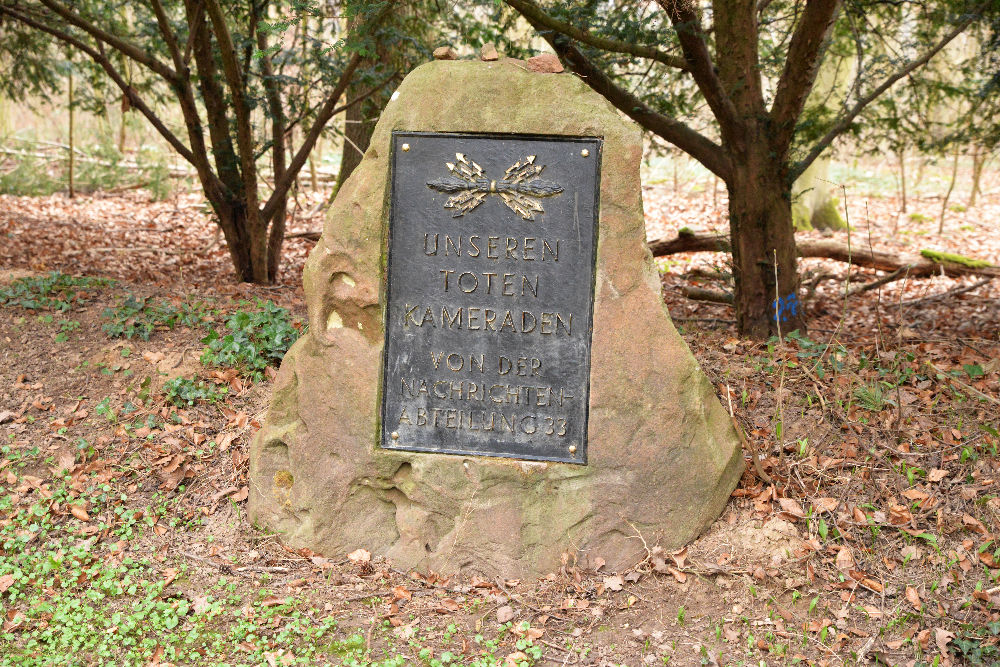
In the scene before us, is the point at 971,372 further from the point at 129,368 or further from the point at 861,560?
the point at 129,368

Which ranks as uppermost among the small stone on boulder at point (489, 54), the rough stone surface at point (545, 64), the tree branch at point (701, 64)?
the tree branch at point (701, 64)

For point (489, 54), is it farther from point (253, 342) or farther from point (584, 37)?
point (253, 342)

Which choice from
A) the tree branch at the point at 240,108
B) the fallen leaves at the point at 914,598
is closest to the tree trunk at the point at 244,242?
the tree branch at the point at 240,108

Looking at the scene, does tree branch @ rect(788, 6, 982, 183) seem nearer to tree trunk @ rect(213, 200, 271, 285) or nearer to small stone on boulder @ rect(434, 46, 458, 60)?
small stone on boulder @ rect(434, 46, 458, 60)

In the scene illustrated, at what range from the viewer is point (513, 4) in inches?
190

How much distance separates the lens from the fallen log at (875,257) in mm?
8245

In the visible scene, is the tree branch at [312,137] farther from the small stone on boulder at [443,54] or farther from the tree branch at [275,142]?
the small stone on boulder at [443,54]

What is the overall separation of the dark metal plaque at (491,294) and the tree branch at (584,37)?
5.36 ft

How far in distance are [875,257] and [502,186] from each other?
6.53 metres

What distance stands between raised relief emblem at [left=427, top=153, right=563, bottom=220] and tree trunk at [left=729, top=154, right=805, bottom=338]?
7.93 feet

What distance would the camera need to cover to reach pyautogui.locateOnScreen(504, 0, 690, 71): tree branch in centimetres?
490

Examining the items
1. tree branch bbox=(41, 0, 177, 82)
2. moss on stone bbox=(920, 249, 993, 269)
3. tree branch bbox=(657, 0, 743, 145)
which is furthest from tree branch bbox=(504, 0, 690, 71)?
moss on stone bbox=(920, 249, 993, 269)

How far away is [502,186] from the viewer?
363 centimetres

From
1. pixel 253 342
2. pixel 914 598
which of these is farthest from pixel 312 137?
pixel 914 598
